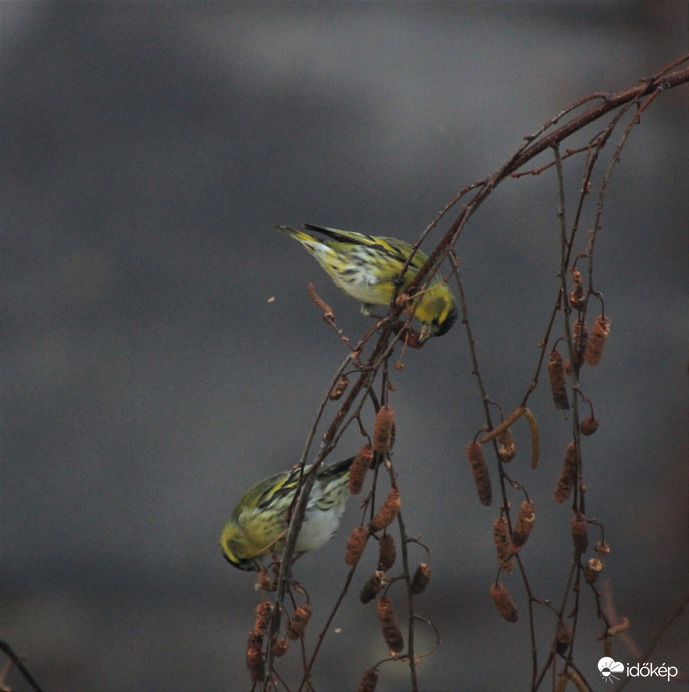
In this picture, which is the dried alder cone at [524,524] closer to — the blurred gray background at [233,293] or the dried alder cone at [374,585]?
the dried alder cone at [374,585]

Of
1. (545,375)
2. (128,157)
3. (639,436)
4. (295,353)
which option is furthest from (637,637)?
(128,157)

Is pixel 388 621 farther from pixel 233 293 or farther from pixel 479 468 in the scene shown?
pixel 233 293

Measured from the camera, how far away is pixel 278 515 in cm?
101

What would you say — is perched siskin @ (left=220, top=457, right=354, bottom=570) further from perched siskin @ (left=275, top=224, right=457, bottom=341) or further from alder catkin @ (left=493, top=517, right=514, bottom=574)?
alder catkin @ (left=493, top=517, right=514, bottom=574)

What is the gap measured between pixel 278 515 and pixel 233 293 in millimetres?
334

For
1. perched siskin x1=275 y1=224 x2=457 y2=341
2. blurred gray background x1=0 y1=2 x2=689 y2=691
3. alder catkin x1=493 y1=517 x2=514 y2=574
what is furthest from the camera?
blurred gray background x1=0 y1=2 x2=689 y2=691

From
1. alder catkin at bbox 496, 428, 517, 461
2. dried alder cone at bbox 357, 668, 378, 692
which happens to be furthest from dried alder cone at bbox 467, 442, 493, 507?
dried alder cone at bbox 357, 668, 378, 692

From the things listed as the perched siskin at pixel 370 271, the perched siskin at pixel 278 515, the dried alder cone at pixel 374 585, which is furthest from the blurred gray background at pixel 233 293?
the dried alder cone at pixel 374 585

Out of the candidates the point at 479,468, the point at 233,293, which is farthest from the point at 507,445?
the point at 233,293

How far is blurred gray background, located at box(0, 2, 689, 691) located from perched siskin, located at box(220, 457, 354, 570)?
0.12 metres

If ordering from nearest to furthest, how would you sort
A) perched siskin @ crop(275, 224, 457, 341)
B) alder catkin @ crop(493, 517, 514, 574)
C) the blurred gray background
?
alder catkin @ crop(493, 517, 514, 574) → perched siskin @ crop(275, 224, 457, 341) → the blurred gray background

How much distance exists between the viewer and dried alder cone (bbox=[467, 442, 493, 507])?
58 cm

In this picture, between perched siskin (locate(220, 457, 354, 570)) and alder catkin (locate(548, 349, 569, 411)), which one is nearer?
alder catkin (locate(548, 349, 569, 411))

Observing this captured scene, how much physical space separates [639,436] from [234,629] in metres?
0.68
